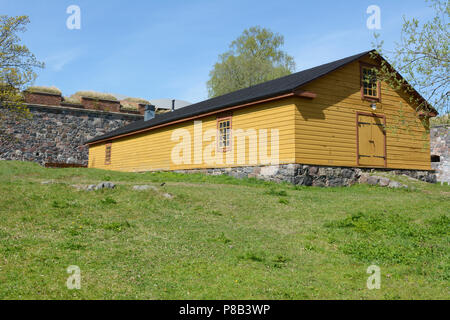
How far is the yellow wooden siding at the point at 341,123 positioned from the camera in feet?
60.7

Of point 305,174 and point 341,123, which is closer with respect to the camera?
point 305,174

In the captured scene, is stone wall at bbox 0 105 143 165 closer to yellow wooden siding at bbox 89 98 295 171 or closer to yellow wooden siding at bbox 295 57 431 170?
yellow wooden siding at bbox 89 98 295 171

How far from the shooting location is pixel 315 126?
18750mm

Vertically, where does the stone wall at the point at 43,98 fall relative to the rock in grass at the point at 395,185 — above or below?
above

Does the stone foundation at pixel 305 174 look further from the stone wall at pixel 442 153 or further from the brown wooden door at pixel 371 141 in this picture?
the stone wall at pixel 442 153

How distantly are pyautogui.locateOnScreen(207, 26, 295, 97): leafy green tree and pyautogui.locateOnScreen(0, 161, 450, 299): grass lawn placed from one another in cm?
3375

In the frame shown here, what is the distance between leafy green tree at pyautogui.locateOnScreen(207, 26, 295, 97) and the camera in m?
45.8

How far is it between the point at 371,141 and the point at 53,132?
2537 cm

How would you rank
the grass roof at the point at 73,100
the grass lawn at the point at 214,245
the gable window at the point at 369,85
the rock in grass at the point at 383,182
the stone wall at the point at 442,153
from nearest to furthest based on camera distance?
1. the grass lawn at the point at 214,245
2. the rock in grass at the point at 383,182
3. the gable window at the point at 369,85
4. the stone wall at the point at 442,153
5. the grass roof at the point at 73,100

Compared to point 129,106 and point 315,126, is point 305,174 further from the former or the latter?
point 129,106

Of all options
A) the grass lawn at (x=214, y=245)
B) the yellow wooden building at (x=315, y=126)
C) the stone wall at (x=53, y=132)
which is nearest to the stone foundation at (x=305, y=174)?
the yellow wooden building at (x=315, y=126)

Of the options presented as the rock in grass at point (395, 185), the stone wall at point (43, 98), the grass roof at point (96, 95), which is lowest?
the rock in grass at point (395, 185)

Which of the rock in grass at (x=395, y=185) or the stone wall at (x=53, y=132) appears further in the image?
the stone wall at (x=53, y=132)

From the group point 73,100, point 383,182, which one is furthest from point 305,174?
point 73,100
